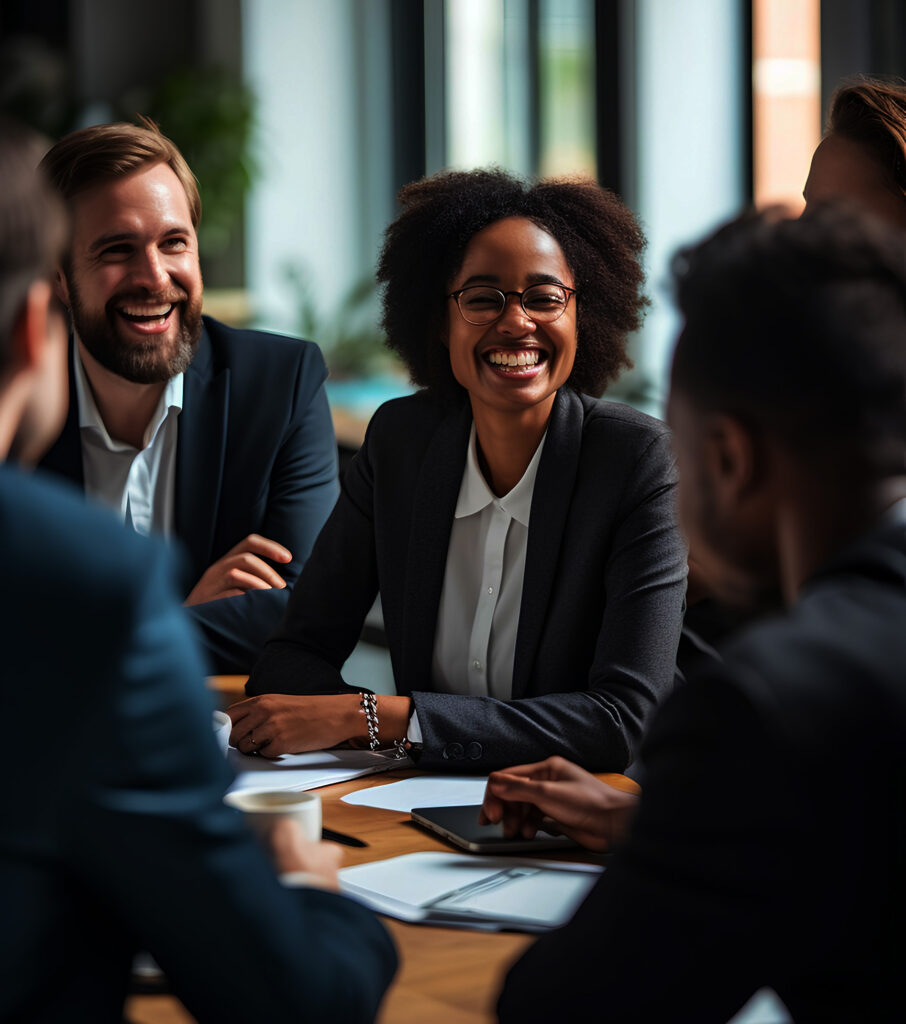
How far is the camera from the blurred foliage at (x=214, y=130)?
7723 millimetres

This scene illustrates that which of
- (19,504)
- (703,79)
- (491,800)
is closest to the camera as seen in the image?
(19,504)

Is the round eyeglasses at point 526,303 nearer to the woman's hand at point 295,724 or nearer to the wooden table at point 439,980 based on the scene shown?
the woman's hand at point 295,724

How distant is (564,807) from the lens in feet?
4.82

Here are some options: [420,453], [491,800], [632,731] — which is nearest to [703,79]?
[420,453]

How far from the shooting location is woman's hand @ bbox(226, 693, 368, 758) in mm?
1859

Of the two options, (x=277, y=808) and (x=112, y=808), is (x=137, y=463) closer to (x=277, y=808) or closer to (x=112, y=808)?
(x=277, y=808)

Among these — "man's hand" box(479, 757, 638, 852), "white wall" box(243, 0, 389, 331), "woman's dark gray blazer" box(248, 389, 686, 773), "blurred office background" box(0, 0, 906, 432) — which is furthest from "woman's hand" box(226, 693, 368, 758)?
"white wall" box(243, 0, 389, 331)

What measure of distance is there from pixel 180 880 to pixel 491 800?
2.37 feet

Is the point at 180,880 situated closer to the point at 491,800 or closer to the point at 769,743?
the point at 769,743

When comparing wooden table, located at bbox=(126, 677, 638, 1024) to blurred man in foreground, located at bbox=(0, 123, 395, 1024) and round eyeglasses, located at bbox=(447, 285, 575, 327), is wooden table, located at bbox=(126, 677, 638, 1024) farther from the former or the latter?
round eyeglasses, located at bbox=(447, 285, 575, 327)

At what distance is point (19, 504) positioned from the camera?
2.61ft

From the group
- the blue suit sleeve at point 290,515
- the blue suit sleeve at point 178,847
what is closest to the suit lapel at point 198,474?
the blue suit sleeve at point 290,515

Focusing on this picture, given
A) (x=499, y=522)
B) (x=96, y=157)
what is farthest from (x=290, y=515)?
(x=96, y=157)

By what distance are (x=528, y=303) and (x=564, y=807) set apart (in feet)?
3.72
